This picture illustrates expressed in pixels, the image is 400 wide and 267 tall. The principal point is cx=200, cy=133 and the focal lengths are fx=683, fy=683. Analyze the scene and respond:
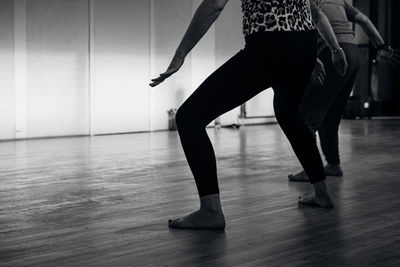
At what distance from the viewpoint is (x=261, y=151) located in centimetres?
622

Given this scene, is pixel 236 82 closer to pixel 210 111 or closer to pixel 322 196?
pixel 210 111

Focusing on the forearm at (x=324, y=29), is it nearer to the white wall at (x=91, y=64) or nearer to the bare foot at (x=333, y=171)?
the bare foot at (x=333, y=171)

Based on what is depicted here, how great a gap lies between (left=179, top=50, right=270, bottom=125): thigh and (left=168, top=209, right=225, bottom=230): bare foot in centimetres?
36

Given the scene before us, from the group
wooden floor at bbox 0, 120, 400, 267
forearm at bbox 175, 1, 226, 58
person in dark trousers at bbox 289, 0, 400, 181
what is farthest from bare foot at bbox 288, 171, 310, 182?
forearm at bbox 175, 1, 226, 58

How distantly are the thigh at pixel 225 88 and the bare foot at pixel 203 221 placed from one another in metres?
0.36

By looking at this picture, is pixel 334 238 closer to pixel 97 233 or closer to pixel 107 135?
pixel 97 233

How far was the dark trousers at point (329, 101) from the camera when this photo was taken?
4.01 metres

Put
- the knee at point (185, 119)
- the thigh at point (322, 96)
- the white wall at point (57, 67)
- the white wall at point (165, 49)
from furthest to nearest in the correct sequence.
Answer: the white wall at point (165, 49) < the white wall at point (57, 67) < the thigh at point (322, 96) < the knee at point (185, 119)

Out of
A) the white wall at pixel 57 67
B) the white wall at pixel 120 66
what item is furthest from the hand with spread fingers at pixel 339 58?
the white wall at pixel 120 66

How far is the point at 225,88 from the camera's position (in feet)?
8.33

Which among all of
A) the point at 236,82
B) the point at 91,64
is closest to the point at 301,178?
the point at 236,82

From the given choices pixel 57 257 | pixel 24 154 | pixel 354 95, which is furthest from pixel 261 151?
pixel 354 95

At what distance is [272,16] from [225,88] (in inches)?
13.1

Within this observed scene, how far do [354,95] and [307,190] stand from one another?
384 inches
